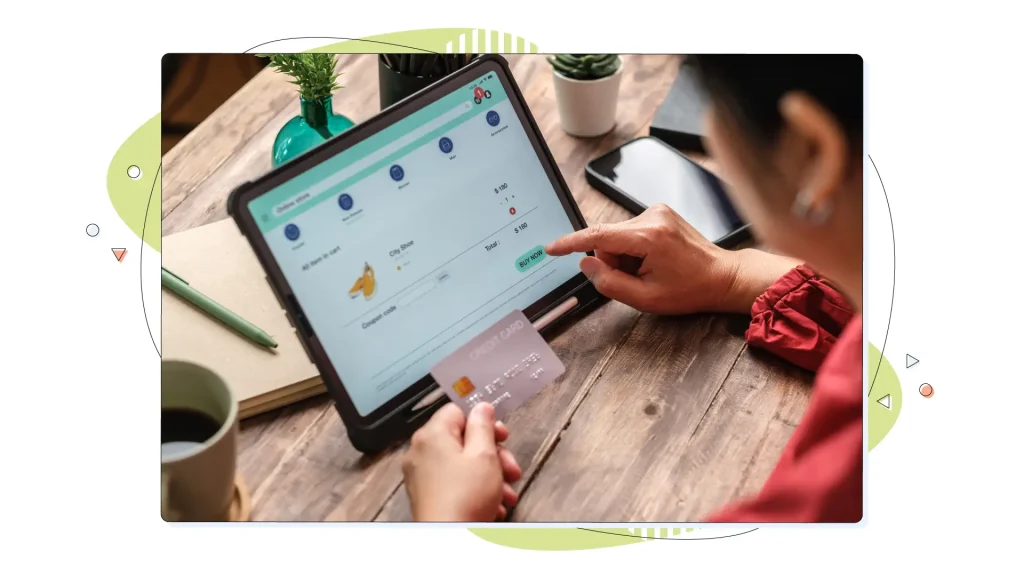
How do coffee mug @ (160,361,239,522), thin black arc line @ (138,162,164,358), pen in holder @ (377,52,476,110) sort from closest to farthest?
coffee mug @ (160,361,239,522), thin black arc line @ (138,162,164,358), pen in holder @ (377,52,476,110)

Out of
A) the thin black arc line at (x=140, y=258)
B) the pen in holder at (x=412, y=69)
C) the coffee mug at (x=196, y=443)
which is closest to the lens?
the coffee mug at (x=196, y=443)

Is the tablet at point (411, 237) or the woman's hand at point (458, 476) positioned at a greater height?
the tablet at point (411, 237)

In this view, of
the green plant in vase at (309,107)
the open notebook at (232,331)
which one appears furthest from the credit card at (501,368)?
the green plant in vase at (309,107)

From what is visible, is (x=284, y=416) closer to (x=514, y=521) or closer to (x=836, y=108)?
(x=514, y=521)

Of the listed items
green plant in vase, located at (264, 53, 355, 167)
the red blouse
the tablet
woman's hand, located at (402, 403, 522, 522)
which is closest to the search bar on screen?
the tablet

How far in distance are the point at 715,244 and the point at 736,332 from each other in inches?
4.2

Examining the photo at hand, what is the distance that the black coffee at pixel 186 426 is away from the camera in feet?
2.50

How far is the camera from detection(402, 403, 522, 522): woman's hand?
0.77m

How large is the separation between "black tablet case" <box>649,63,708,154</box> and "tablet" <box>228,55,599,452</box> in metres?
0.21

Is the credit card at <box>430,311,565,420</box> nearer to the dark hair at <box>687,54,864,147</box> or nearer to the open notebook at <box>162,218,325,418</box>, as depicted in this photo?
the open notebook at <box>162,218,325,418</box>

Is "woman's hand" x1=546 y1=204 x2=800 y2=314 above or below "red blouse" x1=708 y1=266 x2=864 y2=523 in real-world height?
above

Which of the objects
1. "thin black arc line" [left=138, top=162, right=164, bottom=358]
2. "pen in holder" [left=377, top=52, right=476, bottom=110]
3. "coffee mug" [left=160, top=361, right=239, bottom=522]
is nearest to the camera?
"coffee mug" [left=160, top=361, right=239, bottom=522]

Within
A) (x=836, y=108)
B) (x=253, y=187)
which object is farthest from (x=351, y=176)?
(x=836, y=108)

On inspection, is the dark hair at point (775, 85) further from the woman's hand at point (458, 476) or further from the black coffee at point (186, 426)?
the black coffee at point (186, 426)
